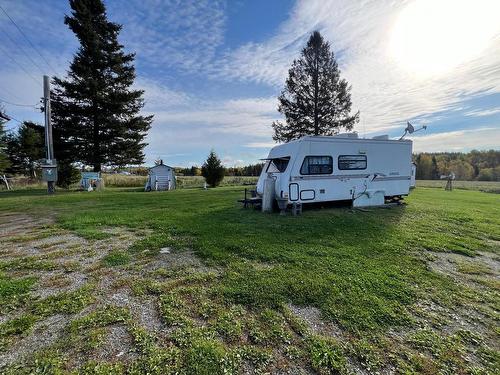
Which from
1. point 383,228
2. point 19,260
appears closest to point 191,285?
point 19,260

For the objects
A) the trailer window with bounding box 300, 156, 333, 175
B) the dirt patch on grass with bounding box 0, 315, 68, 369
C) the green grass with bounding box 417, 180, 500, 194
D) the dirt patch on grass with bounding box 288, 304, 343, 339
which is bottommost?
the dirt patch on grass with bounding box 288, 304, 343, 339

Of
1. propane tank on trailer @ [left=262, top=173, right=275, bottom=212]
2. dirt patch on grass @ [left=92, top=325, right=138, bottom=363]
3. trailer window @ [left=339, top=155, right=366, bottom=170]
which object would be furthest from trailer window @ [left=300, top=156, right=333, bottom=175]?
dirt patch on grass @ [left=92, top=325, right=138, bottom=363]

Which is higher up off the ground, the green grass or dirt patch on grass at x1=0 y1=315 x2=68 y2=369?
the green grass

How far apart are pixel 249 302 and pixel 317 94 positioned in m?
19.5

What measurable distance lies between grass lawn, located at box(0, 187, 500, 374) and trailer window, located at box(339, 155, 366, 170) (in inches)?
140

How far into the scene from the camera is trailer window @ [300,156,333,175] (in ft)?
26.7

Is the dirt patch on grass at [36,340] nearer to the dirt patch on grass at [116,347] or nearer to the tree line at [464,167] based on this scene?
the dirt patch on grass at [116,347]

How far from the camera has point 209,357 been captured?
2000 mm

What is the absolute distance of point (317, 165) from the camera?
8312 millimetres

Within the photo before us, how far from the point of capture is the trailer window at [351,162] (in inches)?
341

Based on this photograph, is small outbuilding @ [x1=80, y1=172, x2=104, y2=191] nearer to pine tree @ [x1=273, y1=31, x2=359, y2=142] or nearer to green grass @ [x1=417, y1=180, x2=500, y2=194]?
pine tree @ [x1=273, y1=31, x2=359, y2=142]

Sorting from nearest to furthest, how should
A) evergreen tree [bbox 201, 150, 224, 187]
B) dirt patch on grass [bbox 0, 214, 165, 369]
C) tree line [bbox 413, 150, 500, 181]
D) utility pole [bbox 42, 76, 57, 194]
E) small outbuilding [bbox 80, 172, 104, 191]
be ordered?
dirt patch on grass [bbox 0, 214, 165, 369] < utility pole [bbox 42, 76, 57, 194] < small outbuilding [bbox 80, 172, 104, 191] < evergreen tree [bbox 201, 150, 224, 187] < tree line [bbox 413, 150, 500, 181]

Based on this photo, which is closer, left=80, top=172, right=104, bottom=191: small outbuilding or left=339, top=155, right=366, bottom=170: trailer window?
left=339, top=155, right=366, bottom=170: trailer window

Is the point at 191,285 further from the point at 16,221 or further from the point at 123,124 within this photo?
the point at 123,124
